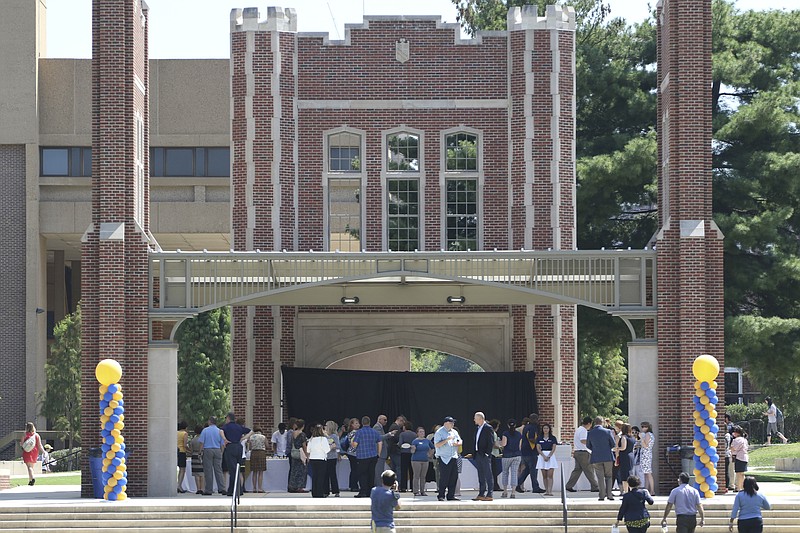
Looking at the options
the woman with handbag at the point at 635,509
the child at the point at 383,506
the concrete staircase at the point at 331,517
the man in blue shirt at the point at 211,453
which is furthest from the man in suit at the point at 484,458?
the child at the point at 383,506

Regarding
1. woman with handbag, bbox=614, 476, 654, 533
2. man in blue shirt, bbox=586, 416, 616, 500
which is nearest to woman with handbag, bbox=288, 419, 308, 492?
man in blue shirt, bbox=586, 416, 616, 500

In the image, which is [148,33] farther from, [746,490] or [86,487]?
[746,490]

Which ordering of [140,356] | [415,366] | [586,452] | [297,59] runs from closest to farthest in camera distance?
[586,452] → [140,356] → [297,59] → [415,366]

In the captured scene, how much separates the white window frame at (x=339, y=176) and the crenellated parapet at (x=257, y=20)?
9.13ft

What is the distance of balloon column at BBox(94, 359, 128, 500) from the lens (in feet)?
91.2

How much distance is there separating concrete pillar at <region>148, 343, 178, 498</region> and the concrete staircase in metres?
2.55

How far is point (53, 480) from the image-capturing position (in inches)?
1489

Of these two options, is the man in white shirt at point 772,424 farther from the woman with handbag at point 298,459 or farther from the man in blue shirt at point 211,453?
the man in blue shirt at point 211,453

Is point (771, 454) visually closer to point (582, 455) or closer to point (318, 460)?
point (582, 455)

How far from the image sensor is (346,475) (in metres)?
29.8

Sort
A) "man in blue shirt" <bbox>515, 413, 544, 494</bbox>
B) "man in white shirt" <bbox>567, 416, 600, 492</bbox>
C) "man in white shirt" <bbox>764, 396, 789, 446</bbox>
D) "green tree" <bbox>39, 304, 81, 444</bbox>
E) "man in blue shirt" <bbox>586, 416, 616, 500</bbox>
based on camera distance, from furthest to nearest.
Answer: "green tree" <bbox>39, 304, 81, 444</bbox> < "man in white shirt" <bbox>764, 396, 789, 446</bbox> < "man in blue shirt" <bbox>515, 413, 544, 494</bbox> < "man in white shirt" <bbox>567, 416, 600, 492</bbox> < "man in blue shirt" <bbox>586, 416, 616, 500</bbox>

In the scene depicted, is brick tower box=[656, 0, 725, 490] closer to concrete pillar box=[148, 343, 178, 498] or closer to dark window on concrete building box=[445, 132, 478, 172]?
dark window on concrete building box=[445, 132, 478, 172]

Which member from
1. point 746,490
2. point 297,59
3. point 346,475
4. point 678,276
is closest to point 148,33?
point 297,59

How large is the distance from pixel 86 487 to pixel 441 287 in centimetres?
925
